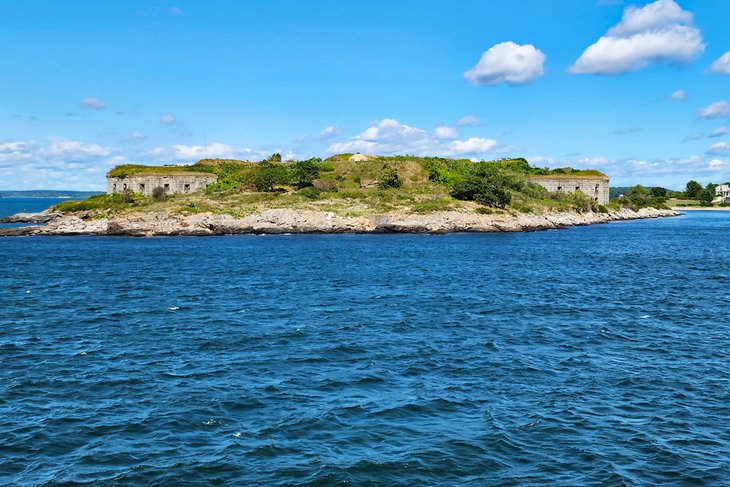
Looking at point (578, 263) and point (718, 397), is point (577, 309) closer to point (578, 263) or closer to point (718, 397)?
point (718, 397)

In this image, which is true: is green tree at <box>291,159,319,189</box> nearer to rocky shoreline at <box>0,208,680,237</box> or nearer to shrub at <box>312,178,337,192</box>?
shrub at <box>312,178,337,192</box>

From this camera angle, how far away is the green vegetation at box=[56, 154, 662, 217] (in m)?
97.3

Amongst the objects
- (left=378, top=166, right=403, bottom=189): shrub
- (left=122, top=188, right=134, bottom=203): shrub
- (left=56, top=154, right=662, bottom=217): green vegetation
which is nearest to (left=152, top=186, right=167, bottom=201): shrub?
(left=56, top=154, right=662, bottom=217): green vegetation

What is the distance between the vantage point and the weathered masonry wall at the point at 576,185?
13688cm

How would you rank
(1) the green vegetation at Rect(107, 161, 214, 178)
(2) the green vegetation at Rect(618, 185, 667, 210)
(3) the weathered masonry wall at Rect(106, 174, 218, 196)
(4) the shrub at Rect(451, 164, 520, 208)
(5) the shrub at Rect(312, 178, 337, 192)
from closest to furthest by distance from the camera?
(4) the shrub at Rect(451, 164, 520, 208) < (5) the shrub at Rect(312, 178, 337, 192) < (3) the weathered masonry wall at Rect(106, 174, 218, 196) < (1) the green vegetation at Rect(107, 161, 214, 178) < (2) the green vegetation at Rect(618, 185, 667, 210)

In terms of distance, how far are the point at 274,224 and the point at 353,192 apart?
70.3 ft

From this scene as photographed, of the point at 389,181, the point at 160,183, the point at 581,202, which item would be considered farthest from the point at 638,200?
the point at 160,183

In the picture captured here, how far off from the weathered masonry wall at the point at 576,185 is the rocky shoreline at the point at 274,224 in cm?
4314

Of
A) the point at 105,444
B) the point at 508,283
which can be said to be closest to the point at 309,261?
the point at 508,283

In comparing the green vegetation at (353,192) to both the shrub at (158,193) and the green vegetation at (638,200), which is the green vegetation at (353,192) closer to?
the shrub at (158,193)

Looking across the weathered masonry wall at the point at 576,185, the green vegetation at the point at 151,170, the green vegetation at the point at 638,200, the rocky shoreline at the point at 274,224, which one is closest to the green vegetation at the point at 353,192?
the green vegetation at the point at 151,170

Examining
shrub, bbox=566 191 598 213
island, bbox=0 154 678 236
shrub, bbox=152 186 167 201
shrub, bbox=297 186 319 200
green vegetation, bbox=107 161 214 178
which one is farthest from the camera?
shrub, bbox=566 191 598 213

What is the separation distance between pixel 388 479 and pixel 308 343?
12318 mm

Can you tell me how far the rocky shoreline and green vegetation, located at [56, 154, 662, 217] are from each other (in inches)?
111
